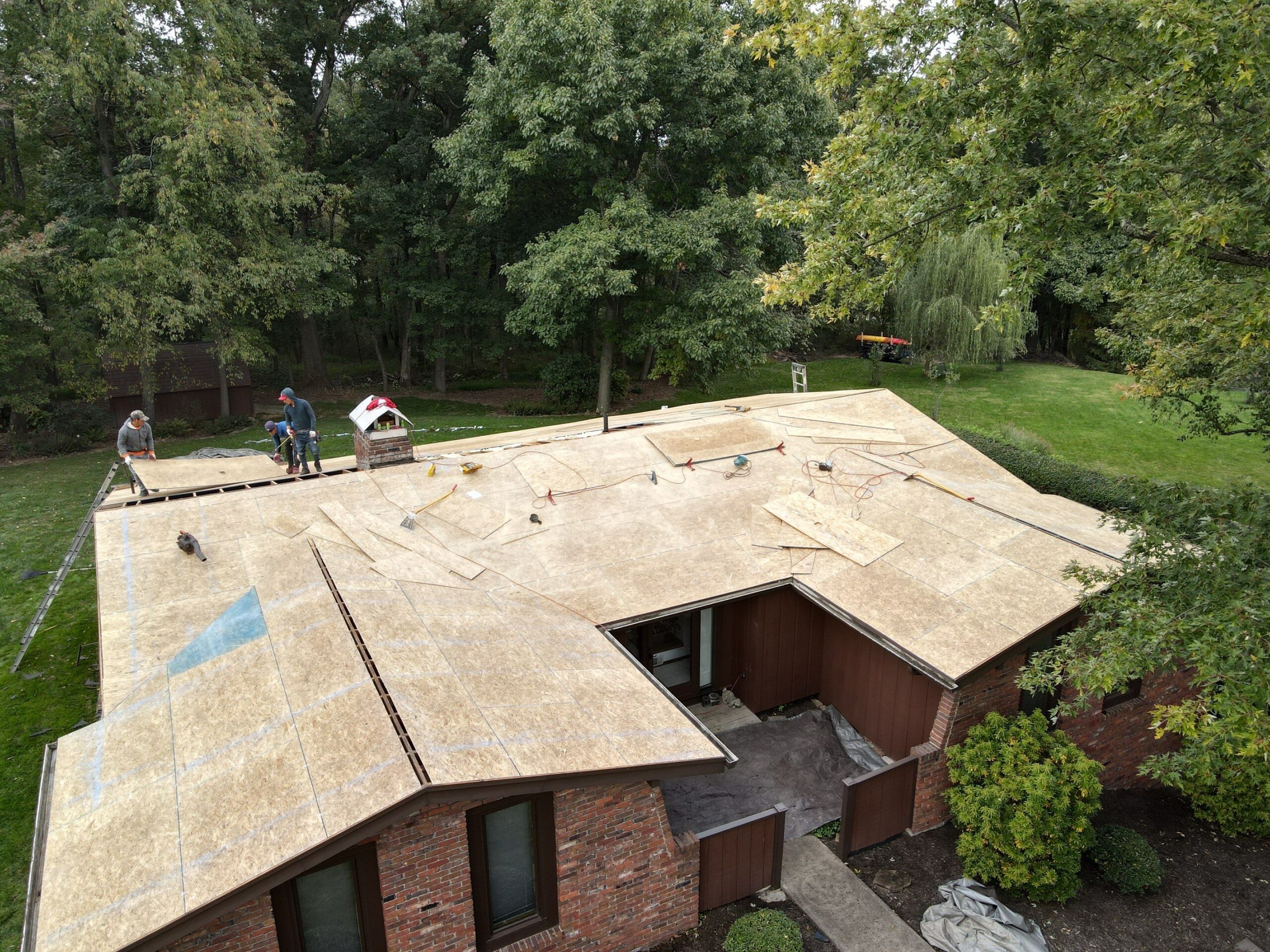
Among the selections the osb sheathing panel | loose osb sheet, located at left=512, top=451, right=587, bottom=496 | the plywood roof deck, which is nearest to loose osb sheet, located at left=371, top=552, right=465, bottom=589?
the plywood roof deck

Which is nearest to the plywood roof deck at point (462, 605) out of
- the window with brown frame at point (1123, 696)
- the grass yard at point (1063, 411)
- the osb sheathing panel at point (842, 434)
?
the osb sheathing panel at point (842, 434)

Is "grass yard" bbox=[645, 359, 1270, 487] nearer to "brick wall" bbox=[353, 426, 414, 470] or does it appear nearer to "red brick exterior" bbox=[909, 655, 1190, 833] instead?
"red brick exterior" bbox=[909, 655, 1190, 833]

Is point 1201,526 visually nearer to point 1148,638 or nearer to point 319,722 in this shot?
point 1148,638

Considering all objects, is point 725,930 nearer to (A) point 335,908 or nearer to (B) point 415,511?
(A) point 335,908

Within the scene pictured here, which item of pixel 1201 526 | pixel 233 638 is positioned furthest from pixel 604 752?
pixel 1201 526

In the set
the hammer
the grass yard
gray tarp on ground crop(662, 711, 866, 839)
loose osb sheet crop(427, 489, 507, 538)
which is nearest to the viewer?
the hammer
